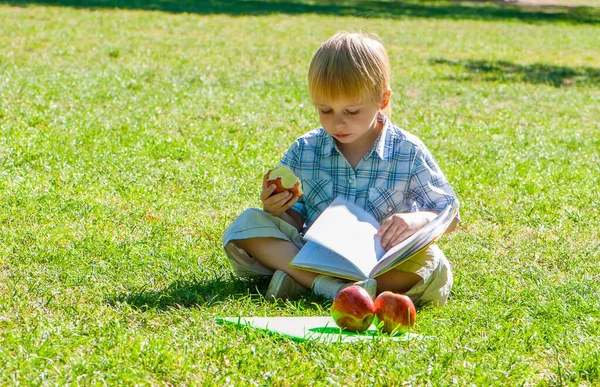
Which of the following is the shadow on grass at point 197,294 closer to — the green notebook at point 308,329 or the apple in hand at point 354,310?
the green notebook at point 308,329

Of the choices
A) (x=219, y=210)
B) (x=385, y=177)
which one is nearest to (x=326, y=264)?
(x=385, y=177)

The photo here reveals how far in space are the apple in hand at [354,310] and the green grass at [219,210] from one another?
0.54 ft

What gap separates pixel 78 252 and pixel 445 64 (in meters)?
8.75

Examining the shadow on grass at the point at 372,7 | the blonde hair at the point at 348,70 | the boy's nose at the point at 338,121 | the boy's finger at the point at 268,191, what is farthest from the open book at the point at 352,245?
the shadow on grass at the point at 372,7

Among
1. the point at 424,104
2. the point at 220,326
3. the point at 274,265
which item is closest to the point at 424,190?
the point at 274,265

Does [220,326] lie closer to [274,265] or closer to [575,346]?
[274,265]

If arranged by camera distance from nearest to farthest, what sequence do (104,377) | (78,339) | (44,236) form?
(104,377), (78,339), (44,236)

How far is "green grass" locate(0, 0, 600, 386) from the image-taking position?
3.15 m

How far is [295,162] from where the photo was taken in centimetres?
423

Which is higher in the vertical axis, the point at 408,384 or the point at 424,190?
the point at 424,190

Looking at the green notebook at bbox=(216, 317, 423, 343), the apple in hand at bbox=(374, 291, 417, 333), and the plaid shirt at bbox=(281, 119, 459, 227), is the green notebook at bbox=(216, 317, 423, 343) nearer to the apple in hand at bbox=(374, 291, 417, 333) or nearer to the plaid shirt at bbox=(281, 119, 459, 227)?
the apple in hand at bbox=(374, 291, 417, 333)

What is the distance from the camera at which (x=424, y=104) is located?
9.09 m

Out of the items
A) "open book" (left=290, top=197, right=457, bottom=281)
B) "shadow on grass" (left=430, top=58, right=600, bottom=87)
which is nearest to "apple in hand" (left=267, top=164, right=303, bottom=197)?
"open book" (left=290, top=197, right=457, bottom=281)

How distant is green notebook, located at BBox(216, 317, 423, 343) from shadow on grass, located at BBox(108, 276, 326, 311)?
Answer: 25cm
